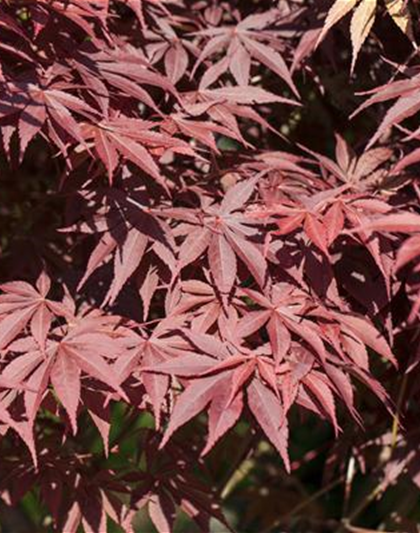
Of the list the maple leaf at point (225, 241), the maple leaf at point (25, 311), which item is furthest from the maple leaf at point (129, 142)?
the maple leaf at point (25, 311)

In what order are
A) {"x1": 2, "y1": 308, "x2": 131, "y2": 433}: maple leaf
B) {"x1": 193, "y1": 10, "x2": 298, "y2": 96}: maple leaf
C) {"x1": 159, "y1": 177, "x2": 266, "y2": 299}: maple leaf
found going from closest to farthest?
{"x1": 2, "y1": 308, "x2": 131, "y2": 433}: maple leaf < {"x1": 159, "y1": 177, "x2": 266, "y2": 299}: maple leaf < {"x1": 193, "y1": 10, "x2": 298, "y2": 96}: maple leaf

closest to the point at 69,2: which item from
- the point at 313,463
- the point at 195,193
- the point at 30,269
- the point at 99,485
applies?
the point at 195,193

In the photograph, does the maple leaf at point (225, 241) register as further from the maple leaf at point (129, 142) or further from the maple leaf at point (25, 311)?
the maple leaf at point (25, 311)

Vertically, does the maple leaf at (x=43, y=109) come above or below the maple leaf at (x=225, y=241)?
above

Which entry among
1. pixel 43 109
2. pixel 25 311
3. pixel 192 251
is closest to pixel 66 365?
pixel 25 311

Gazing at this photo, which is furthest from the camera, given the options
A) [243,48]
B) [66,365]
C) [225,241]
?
[243,48]

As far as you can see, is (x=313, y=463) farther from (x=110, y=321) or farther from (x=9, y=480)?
(x=110, y=321)

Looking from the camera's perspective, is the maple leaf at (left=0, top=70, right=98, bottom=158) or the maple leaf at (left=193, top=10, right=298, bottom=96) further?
the maple leaf at (left=193, top=10, right=298, bottom=96)

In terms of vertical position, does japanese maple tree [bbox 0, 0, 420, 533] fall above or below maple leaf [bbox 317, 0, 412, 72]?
below

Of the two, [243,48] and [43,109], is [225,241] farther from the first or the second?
[243,48]

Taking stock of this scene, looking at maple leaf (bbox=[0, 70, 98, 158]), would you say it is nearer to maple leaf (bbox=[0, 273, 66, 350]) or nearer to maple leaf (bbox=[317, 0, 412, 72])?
maple leaf (bbox=[0, 273, 66, 350])

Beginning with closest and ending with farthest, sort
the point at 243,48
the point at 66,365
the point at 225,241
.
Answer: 1. the point at 66,365
2. the point at 225,241
3. the point at 243,48

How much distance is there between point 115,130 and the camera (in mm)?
1572

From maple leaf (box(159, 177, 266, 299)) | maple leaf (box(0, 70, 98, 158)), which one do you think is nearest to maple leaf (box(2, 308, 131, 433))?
maple leaf (box(159, 177, 266, 299))
